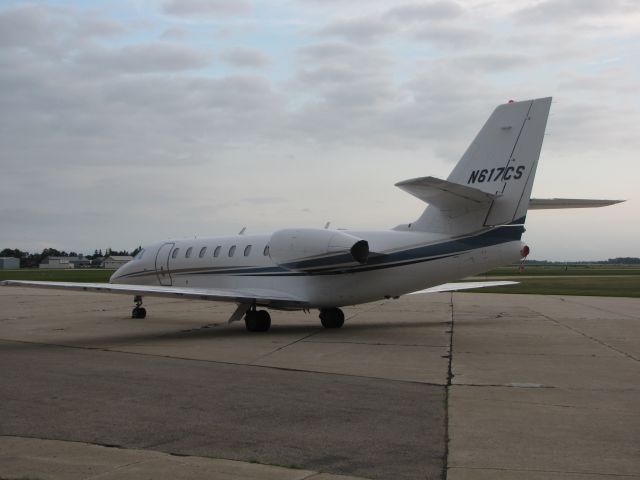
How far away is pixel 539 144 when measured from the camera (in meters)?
15.5

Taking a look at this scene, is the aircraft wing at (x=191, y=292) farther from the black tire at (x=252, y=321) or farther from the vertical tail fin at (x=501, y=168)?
the vertical tail fin at (x=501, y=168)

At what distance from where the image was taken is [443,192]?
15.3 metres

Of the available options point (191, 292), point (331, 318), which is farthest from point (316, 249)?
point (191, 292)

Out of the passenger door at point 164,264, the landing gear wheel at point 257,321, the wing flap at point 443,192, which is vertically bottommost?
the landing gear wheel at point 257,321

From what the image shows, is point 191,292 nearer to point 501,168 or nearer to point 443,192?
point 443,192

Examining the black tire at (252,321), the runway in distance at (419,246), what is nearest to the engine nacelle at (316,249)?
the runway in distance at (419,246)

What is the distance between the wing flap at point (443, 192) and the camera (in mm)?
13984

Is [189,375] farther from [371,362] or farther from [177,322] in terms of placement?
[177,322]

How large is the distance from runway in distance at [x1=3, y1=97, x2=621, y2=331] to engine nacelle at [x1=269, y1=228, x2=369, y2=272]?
0.03 meters

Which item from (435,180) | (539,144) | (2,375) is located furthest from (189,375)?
(539,144)

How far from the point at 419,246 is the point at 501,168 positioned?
104 inches

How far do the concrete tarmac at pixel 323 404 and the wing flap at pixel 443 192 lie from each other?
124 inches

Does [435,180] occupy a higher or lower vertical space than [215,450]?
higher

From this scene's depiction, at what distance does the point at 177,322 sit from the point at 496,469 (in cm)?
1733
